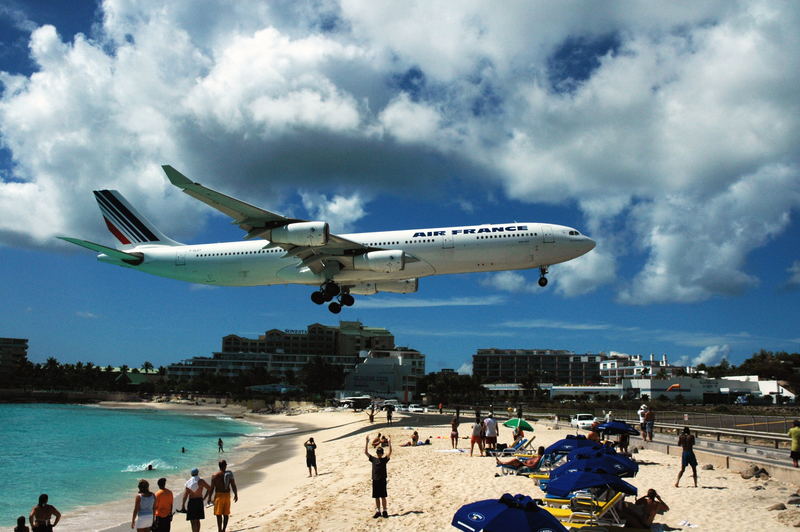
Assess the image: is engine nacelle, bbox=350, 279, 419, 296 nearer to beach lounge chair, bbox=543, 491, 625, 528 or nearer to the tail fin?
the tail fin

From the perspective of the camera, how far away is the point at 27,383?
584 ft

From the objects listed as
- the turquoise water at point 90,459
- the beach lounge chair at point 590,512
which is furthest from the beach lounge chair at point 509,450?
the turquoise water at point 90,459

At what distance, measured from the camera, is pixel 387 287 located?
44.4 metres

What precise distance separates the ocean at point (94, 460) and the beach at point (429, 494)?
519 centimetres

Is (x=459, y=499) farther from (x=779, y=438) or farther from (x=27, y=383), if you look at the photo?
(x=27, y=383)

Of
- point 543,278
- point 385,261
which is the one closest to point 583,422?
point 543,278

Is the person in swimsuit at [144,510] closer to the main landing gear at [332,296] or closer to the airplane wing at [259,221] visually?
the airplane wing at [259,221]

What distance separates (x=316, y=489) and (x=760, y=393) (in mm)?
114601

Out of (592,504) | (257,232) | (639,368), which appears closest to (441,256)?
(257,232)

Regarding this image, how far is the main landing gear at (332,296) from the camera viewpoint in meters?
41.2

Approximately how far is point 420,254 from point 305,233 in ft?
24.3

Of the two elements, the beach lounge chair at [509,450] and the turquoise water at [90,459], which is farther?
the turquoise water at [90,459]

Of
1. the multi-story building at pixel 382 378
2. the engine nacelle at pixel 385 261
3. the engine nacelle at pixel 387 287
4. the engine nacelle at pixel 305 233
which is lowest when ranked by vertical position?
the multi-story building at pixel 382 378

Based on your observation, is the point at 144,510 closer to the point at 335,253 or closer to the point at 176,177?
the point at 176,177
